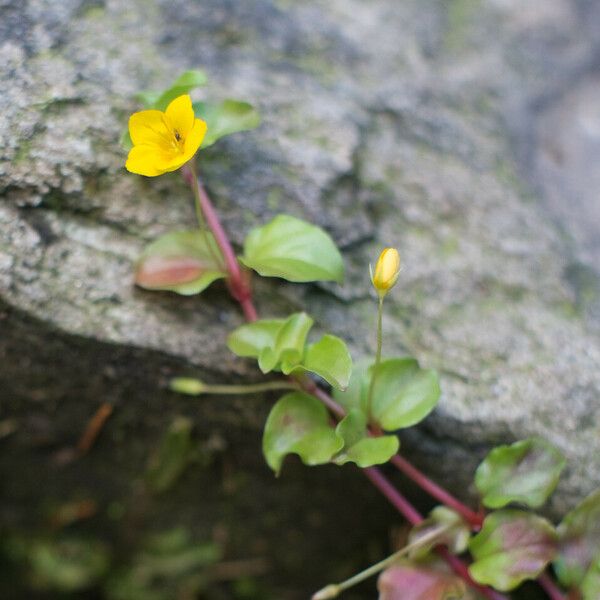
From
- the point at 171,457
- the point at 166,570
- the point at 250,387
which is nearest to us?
the point at 250,387

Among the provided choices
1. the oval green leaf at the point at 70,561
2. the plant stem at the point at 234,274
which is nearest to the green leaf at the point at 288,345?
the plant stem at the point at 234,274

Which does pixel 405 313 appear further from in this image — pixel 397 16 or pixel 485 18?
pixel 485 18

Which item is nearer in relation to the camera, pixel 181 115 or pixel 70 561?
pixel 181 115

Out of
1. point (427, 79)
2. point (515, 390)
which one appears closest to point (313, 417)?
point (515, 390)

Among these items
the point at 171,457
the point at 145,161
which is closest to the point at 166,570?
the point at 171,457

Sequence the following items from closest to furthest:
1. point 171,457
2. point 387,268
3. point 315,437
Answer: point 387,268
point 315,437
point 171,457

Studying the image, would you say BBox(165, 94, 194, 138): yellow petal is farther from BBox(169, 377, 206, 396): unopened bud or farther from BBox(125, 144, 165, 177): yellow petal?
BBox(169, 377, 206, 396): unopened bud

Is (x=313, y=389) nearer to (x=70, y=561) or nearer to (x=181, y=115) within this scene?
(x=181, y=115)
